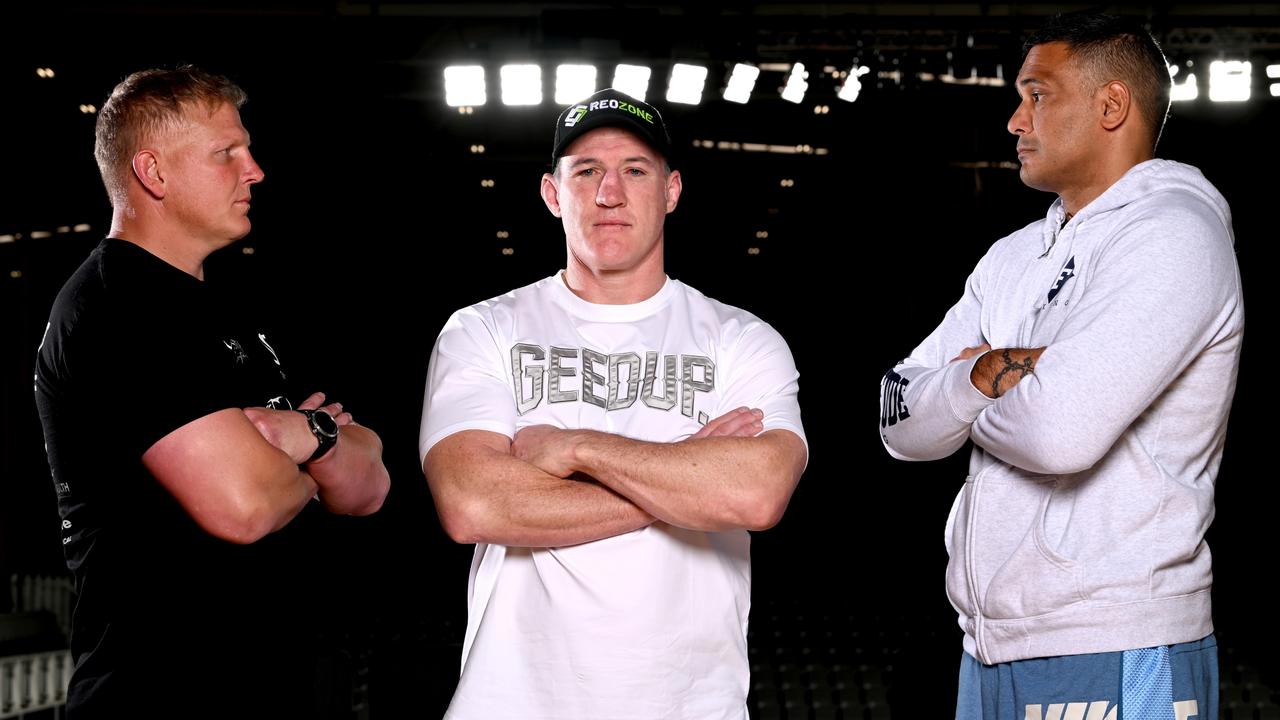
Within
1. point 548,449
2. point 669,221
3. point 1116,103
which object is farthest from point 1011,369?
point 669,221

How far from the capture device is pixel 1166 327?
72.8 inches

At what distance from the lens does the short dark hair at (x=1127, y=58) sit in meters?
2.15

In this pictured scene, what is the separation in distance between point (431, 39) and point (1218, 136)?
8611mm

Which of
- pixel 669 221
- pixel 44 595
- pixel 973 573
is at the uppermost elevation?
pixel 669 221

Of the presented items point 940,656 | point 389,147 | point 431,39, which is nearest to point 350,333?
point 389,147

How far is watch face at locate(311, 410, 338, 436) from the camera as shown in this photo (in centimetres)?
224

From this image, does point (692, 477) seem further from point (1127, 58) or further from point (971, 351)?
point (1127, 58)

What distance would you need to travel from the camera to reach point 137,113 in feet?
7.27

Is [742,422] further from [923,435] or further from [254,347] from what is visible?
[254,347]

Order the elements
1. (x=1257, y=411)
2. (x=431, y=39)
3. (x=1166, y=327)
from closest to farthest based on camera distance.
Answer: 1. (x=1166, y=327)
2. (x=431, y=39)
3. (x=1257, y=411)

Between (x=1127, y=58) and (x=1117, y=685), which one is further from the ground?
(x=1127, y=58)

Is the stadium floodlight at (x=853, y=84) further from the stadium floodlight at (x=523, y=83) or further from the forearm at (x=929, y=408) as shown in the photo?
the forearm at (x=929, y=408)

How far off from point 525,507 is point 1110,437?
1.02m

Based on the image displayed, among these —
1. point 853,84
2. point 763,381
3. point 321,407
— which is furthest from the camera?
point 853,84
